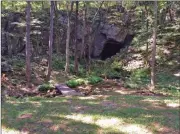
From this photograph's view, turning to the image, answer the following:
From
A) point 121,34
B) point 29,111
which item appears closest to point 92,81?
point 29,111

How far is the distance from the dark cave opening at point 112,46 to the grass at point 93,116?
73.4 ft

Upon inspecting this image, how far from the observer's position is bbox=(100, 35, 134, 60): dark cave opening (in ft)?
122


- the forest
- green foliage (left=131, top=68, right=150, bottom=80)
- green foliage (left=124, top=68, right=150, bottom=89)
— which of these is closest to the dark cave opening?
the forest

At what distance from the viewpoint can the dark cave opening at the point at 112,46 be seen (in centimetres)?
3709

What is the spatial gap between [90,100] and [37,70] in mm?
12167

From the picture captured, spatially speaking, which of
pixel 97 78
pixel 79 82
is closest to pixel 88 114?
pixel 79 82

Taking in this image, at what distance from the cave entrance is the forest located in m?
0.13

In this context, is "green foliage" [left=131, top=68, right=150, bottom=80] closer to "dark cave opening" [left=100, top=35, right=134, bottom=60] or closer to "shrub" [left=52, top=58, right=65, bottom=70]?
"shrub" [left=52, top=58, right=65, bottom=70]

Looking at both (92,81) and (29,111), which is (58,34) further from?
(29,111)

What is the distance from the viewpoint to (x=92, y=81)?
2122 cm

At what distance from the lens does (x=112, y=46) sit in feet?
125

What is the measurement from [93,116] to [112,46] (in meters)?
26.7

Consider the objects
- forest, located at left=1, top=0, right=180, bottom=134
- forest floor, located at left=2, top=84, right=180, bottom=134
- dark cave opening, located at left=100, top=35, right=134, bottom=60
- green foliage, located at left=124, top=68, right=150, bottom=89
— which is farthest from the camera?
dark cave opening, located at left=100, top=35, right=134, bottom=60

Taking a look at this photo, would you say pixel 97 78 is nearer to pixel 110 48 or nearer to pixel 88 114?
pixel 88 114
